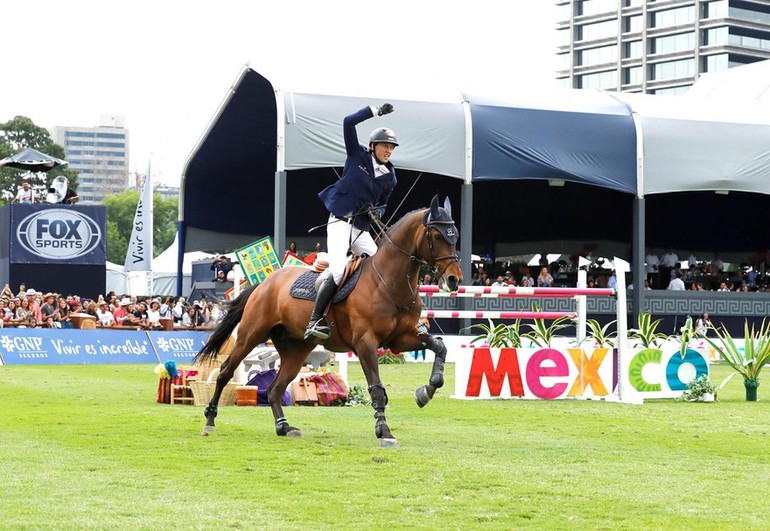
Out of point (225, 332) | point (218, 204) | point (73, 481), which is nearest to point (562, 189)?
point (218, 204)

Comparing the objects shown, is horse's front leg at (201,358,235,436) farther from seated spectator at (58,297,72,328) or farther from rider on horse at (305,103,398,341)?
seated spectator at (58,297,72,328)

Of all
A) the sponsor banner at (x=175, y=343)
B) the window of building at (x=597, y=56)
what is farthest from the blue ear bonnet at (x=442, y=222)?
the window of building at (x=597, y=56)

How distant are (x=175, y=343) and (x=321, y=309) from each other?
2079 cm

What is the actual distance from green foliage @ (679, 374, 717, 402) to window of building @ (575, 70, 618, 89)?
127 meters

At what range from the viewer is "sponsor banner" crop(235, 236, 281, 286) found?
69.5 ft

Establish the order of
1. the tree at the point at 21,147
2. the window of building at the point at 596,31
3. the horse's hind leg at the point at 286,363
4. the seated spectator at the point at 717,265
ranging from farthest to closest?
the window of building at the point at 596,31 < the tree at the point at 21,147 < the seated spectator at the point at 717,265 < the horse's hind leg at the point at 286,363

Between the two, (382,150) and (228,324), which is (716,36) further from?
(382,150)

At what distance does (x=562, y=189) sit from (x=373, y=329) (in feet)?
114

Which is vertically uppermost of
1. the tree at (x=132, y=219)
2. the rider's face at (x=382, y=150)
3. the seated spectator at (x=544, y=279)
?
the tree at (x=132, y=219)

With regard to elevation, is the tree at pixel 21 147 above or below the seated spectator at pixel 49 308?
above

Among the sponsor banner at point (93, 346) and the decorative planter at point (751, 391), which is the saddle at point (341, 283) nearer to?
the decorative planter at point (751, 391)

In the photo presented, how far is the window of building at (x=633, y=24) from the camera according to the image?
138m

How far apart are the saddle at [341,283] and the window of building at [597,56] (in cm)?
13375

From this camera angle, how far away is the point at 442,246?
11.0 m
